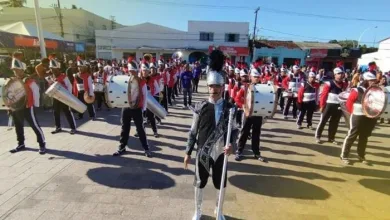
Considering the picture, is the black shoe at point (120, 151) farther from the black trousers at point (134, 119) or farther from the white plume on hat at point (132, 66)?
the white plume on hat at point (132, 66)

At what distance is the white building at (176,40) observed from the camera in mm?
37000

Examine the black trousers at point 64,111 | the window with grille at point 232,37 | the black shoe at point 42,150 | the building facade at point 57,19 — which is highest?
the building facade at point 57,19

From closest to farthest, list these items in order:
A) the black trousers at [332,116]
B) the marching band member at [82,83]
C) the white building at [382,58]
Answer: the black trousers at [332,116], the marching band member at [82,83], the white building at [382,58]

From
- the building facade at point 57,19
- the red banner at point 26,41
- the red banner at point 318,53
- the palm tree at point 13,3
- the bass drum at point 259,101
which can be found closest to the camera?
the bass drum at point 259,101

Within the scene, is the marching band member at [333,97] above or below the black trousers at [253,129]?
above

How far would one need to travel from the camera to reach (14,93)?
5547mm

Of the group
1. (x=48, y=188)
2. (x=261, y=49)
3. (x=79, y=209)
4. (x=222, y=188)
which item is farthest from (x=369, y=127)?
(x=261, y=49)

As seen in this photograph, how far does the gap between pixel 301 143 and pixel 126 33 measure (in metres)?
A: 35.7

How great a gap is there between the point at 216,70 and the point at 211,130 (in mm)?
780

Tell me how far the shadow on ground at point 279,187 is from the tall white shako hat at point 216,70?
2.18 m

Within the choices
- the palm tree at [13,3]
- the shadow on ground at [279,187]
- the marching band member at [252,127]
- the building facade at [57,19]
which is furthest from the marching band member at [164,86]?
the palm tree at [13,3]

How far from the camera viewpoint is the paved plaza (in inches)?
147

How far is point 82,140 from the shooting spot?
6777 millimetres

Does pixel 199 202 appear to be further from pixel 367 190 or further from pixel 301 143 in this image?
pixel 301 143
